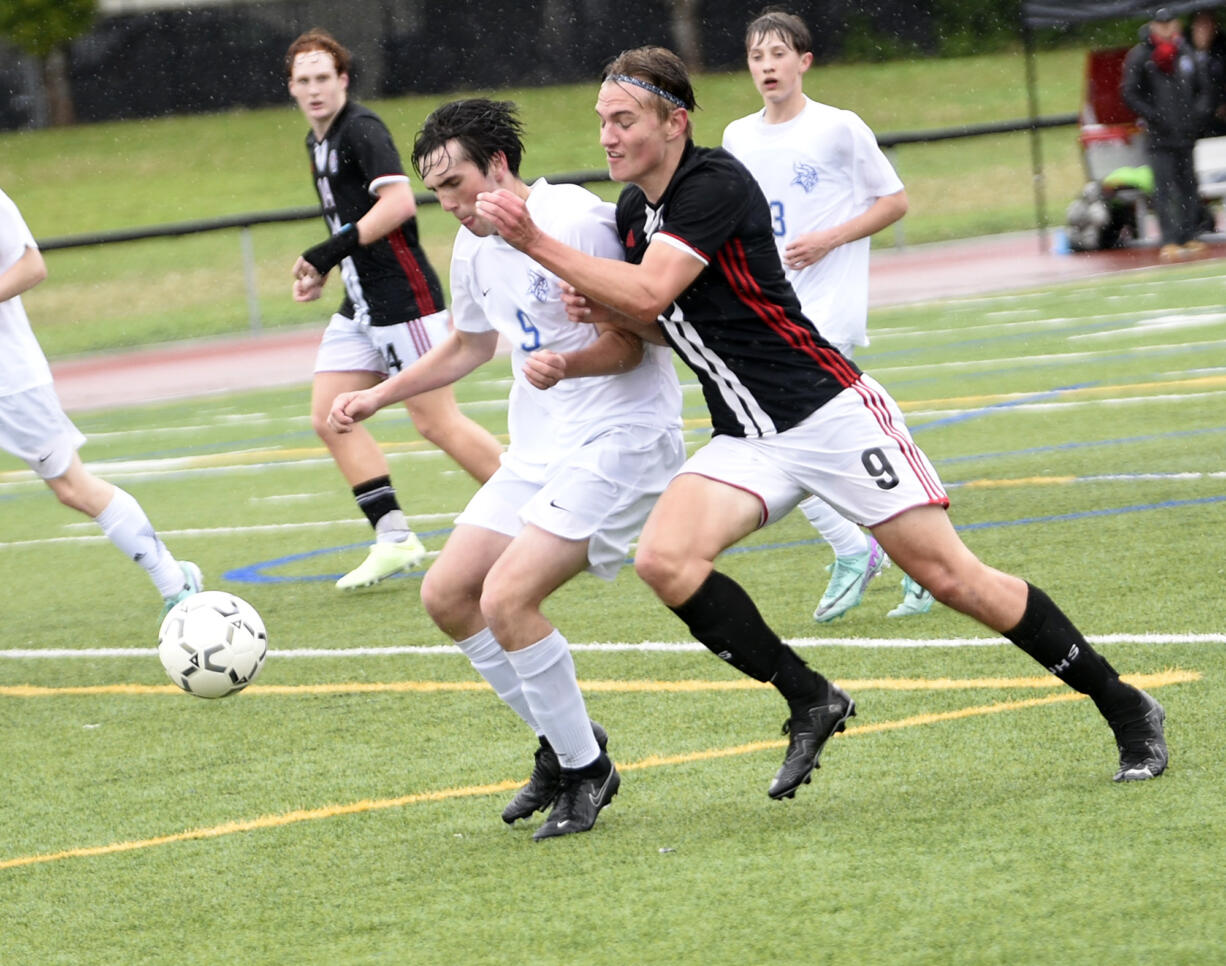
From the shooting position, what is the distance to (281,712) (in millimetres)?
7117

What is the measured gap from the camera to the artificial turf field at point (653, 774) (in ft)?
14.3

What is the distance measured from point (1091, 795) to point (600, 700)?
215cm

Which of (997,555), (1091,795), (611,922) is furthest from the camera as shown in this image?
(997,555)

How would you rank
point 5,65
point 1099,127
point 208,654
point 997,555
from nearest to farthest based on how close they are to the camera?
point 208,654 < point 997,555 < point 1099,127 < point 5,65

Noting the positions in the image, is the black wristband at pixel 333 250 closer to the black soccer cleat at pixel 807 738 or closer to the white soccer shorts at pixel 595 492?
the white soccer shorts at pixel 595 492

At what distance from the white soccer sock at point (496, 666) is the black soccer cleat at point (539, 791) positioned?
15 centimetres

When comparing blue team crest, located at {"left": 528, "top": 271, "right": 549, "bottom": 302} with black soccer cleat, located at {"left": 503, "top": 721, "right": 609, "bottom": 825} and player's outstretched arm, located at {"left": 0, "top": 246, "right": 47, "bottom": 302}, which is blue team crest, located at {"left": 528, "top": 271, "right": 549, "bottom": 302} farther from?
player's outstretched arm, located at {"left": 0, "top": 246, "right": 47, "bottom": 302}

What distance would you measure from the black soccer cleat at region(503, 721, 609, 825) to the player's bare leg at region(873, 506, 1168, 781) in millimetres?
1031

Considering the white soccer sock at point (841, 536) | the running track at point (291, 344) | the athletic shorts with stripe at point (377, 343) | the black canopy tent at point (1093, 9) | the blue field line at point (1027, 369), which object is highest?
the black canopy tent at point (1093, 9)

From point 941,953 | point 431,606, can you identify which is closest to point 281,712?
point 431,606

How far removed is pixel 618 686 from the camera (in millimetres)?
6883

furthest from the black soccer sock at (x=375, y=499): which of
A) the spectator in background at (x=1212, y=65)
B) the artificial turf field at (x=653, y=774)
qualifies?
the spectator in background at (x=1212, y=65)

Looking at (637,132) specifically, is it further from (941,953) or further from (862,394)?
(941,953)

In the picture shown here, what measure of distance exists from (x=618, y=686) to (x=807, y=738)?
1.82 m
